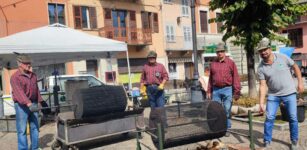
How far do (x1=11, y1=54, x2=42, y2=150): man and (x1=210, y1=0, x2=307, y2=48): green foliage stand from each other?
6.91m

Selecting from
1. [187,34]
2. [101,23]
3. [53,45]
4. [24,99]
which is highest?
[101,23]

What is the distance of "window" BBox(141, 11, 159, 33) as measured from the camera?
104 ft

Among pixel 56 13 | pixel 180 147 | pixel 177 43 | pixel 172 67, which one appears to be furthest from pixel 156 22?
pixel 180 147

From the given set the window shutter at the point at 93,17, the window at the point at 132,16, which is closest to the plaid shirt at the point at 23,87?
the window shutter at the point at 93,17

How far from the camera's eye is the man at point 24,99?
6.86 metres

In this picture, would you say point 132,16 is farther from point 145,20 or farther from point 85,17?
point 85,17

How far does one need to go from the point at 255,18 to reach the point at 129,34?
690 inches

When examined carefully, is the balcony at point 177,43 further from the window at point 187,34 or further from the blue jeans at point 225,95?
the blue jeans at point 225,95

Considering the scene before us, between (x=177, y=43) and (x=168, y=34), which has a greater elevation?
(x=168, y=34)

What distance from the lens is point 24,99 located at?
22.3 feet

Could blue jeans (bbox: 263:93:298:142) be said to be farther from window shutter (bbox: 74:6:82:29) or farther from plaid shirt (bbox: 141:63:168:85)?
window shutter (bbox: 74:6:82:29)

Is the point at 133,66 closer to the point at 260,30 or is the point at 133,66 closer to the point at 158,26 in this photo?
the point at 158,26

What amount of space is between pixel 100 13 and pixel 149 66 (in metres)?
19.5

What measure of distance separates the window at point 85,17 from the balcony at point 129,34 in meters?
0.77
